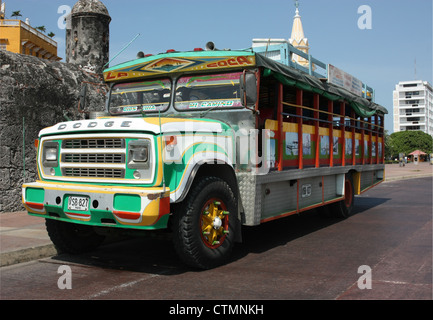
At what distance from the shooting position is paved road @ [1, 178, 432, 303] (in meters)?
4.46

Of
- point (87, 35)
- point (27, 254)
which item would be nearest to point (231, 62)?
point (27, 254)

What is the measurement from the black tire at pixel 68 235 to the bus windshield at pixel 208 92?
6.93 feet

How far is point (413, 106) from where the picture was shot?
14088 centimetres

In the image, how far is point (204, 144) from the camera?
5273 millimetres

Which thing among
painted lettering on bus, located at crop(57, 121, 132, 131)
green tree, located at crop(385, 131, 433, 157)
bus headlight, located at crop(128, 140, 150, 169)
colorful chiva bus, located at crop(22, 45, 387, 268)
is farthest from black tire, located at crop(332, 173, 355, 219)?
green tree, located at crop(385, 131, 433, 157)

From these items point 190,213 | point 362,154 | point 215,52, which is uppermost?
point 215,52

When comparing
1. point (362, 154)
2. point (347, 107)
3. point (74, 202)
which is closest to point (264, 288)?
point (74, 202)

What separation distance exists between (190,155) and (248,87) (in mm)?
1128

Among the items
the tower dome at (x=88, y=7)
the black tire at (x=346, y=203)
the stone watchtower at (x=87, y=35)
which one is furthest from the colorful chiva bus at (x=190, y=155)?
the tower dome at (x=88, y=7)

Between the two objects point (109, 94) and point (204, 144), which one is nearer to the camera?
point (204, 144)

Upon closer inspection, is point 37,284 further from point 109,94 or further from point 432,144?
point 432,144

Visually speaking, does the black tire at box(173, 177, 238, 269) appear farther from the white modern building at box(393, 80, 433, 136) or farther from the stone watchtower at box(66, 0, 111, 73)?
the white modern building at box(393, 80, 433, 136)

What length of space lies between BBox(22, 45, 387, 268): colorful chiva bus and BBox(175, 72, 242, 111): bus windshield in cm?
1
